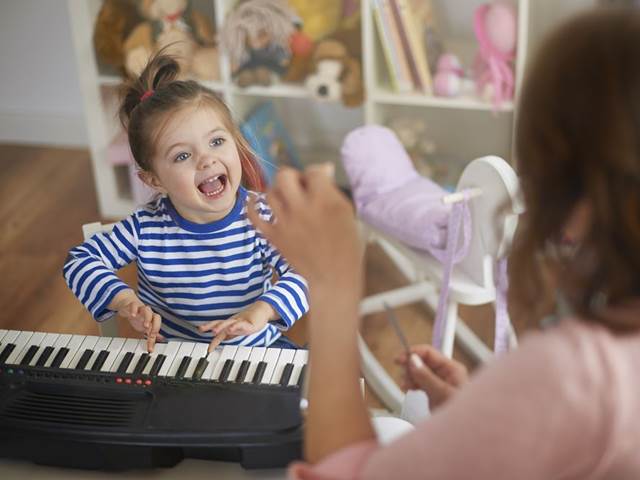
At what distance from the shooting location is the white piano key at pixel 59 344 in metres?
1.28

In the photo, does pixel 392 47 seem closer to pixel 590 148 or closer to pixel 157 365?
pixel 157 365

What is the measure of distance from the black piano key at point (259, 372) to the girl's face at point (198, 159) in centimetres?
34

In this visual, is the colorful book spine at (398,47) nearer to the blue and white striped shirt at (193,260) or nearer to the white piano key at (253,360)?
the blue and white striped shirt at (193,260)

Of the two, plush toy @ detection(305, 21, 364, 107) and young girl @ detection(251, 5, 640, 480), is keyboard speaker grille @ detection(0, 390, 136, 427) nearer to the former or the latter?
young girl @ detection(251, 5, 640, 480)

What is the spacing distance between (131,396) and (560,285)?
666 millimetres

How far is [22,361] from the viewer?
1278mm

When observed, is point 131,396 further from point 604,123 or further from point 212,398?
point 604,123

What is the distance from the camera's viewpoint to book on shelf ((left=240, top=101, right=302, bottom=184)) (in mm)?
2865

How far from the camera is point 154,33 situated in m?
2.76

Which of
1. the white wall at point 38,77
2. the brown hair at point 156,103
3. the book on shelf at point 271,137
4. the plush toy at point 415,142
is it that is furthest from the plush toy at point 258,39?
the brown hair at point 156,103

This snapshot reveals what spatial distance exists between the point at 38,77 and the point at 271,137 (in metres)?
1.02

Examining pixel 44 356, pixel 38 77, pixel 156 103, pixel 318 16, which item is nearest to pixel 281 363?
pixel 44 356

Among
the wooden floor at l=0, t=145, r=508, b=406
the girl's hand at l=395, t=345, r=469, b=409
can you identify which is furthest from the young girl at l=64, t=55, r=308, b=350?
the girl's hand at l=395, t=345, r=469, b=409

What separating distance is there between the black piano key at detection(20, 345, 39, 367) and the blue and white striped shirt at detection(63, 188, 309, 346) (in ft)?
0.77
